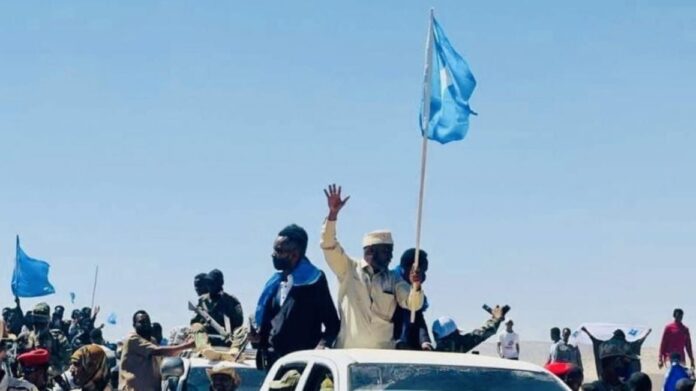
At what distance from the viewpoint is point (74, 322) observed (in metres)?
27.6

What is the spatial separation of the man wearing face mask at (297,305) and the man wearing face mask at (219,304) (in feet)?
10.9

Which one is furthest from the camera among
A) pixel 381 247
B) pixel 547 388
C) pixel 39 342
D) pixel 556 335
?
pixel 556 335

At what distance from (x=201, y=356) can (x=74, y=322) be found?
14.9 meters

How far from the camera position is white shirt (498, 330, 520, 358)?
25.5 m

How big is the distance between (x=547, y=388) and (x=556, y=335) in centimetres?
1791

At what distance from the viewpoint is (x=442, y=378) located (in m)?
8.31

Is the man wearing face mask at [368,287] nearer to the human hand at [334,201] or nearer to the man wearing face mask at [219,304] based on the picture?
the human hand at [334,201]

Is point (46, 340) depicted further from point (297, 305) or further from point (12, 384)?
point (12, 384)

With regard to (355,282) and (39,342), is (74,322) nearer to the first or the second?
(39,342)

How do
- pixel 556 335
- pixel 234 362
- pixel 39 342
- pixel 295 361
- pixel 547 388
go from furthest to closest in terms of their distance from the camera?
pixel 556 335, pixel 39 342, pixel 234 362, pixel 295 361, pixel 547 388

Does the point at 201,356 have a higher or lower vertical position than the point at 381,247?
lower

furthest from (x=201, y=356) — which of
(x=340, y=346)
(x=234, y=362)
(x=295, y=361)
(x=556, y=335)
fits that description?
(x=556, y=335)

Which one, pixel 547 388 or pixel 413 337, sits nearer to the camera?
pixel 547 388

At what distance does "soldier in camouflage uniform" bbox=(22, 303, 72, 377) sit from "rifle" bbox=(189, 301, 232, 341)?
108 inches
